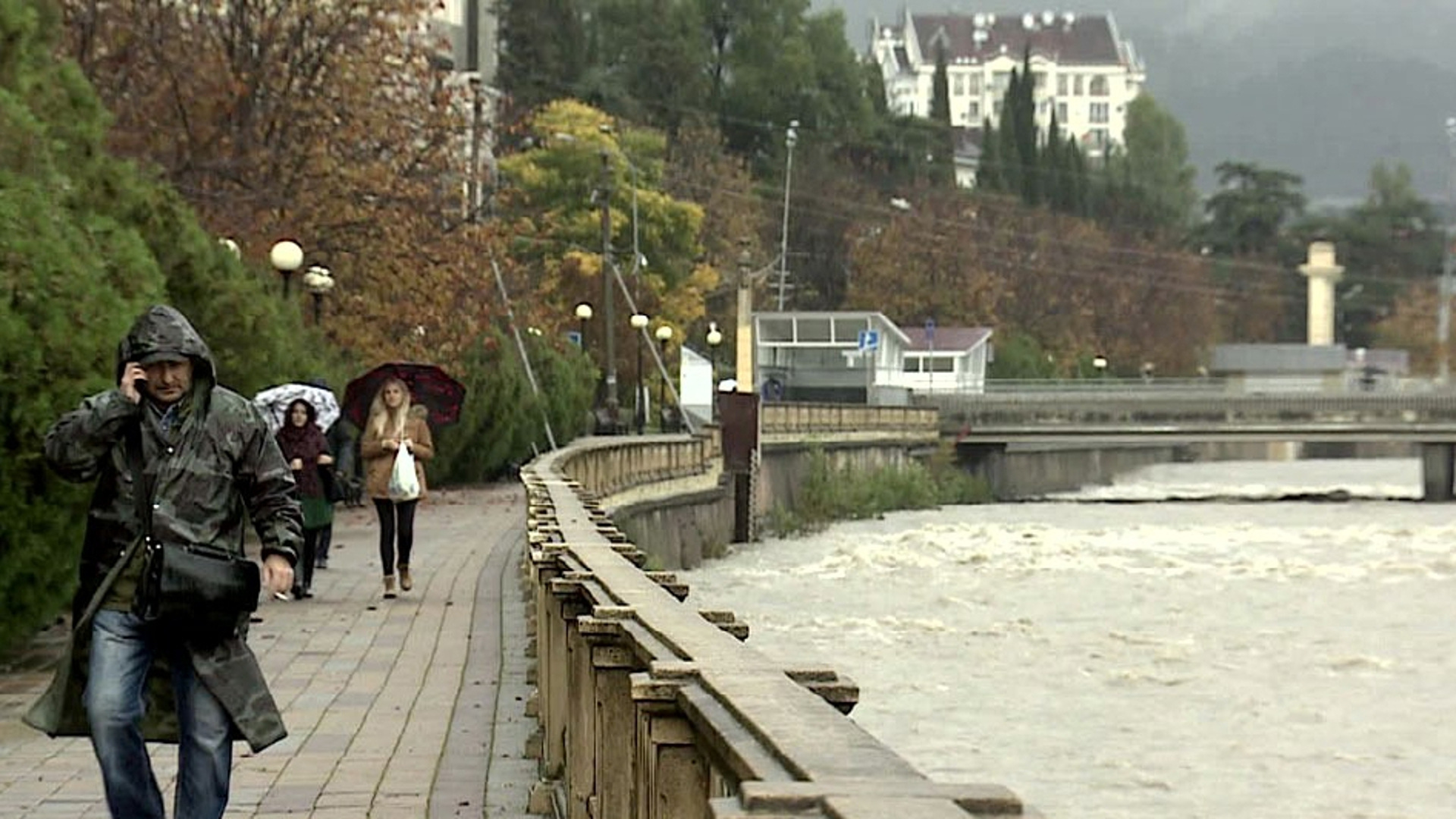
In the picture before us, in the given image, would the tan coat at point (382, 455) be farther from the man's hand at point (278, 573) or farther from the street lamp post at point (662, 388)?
the street lamp post at point (662, 388)

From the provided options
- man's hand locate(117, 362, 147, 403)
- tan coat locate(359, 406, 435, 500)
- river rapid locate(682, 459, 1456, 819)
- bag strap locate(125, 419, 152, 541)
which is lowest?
river rapid locate(682, 459, 1456, 819)

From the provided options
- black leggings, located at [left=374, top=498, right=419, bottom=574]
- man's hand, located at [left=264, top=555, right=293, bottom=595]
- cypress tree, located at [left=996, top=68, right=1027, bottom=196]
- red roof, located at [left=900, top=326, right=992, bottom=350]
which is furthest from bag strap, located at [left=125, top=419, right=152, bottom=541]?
cypress tree, located at [left=996, top=68, right=1027, bottom=196]

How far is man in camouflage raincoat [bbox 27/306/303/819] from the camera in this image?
8484 millimetres

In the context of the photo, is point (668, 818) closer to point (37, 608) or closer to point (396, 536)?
point (37, 608)

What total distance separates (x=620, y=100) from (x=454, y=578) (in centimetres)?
9453

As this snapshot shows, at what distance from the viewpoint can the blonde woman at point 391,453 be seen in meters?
21.5

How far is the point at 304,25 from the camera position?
41.8m

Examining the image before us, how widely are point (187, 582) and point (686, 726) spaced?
2.68m

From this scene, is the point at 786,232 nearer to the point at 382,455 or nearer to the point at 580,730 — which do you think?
the point at 382,455

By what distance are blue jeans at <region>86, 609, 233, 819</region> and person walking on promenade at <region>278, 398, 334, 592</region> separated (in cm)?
1251

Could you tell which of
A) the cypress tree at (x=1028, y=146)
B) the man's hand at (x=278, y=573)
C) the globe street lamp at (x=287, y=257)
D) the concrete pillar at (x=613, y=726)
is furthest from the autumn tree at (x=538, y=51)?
the concrete pillar at (x=613, y=726)

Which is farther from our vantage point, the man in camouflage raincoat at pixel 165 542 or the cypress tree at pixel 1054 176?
the cypress tree at pixel 1054 176

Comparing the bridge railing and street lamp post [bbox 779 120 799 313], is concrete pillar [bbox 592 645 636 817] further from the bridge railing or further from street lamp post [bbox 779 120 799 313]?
street lamp post [bbox 779 120 799 313]

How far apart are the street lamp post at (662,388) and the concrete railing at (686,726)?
6107cm
